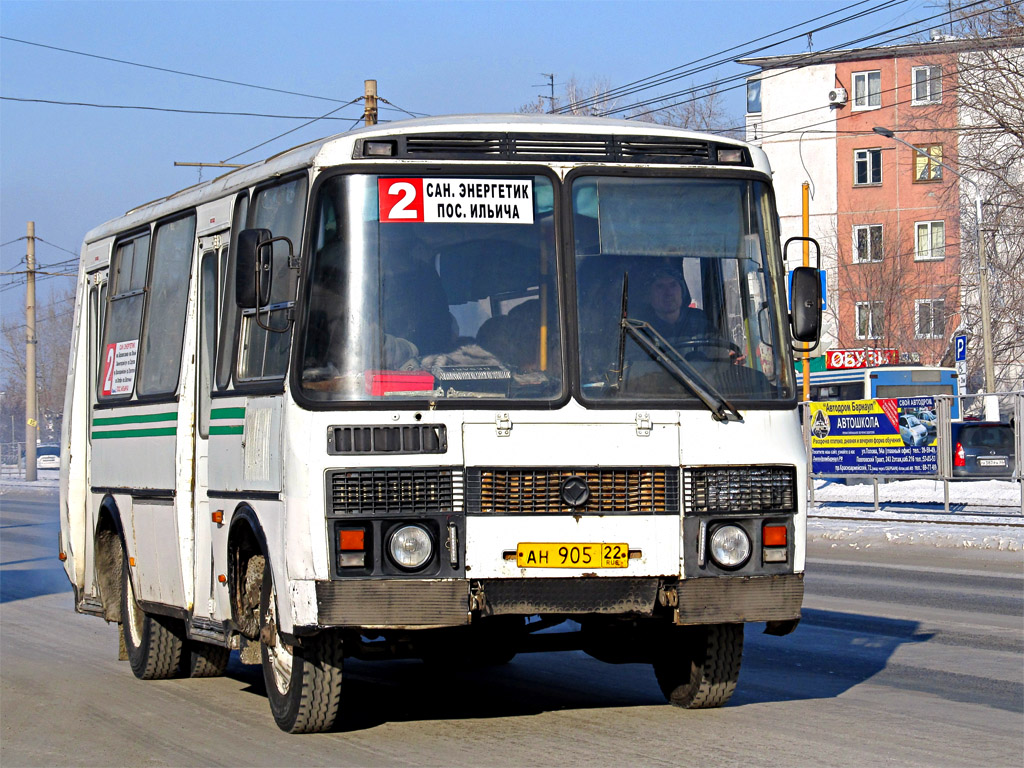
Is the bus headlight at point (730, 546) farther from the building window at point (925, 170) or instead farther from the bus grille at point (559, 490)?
the building window at point (925, 170)

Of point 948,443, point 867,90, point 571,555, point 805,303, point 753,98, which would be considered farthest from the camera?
point 753,98

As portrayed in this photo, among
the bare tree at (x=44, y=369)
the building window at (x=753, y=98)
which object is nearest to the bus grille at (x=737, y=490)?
the building window at (x=753, y=98)

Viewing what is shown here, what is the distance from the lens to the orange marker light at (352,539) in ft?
23.0

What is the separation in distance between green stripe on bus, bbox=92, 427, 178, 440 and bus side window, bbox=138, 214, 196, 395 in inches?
9.3

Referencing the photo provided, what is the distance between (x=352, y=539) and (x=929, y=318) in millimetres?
57596

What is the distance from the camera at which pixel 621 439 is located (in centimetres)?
724

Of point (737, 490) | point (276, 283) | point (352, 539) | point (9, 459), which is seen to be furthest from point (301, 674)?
point (9, 459)

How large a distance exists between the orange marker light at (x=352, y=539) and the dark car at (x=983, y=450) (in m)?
19.8

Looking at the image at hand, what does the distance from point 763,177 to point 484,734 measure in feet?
10.1

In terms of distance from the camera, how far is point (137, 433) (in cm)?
995

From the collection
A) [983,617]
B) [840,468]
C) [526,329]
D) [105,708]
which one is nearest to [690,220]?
[526,329]

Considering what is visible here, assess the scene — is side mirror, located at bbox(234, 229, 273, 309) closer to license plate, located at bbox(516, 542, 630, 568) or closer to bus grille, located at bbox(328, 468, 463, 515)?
bus grille, located at bbox(328, 468, 463, 515)

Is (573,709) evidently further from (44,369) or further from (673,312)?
(44,369)

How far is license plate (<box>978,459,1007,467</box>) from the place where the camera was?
25241mm
